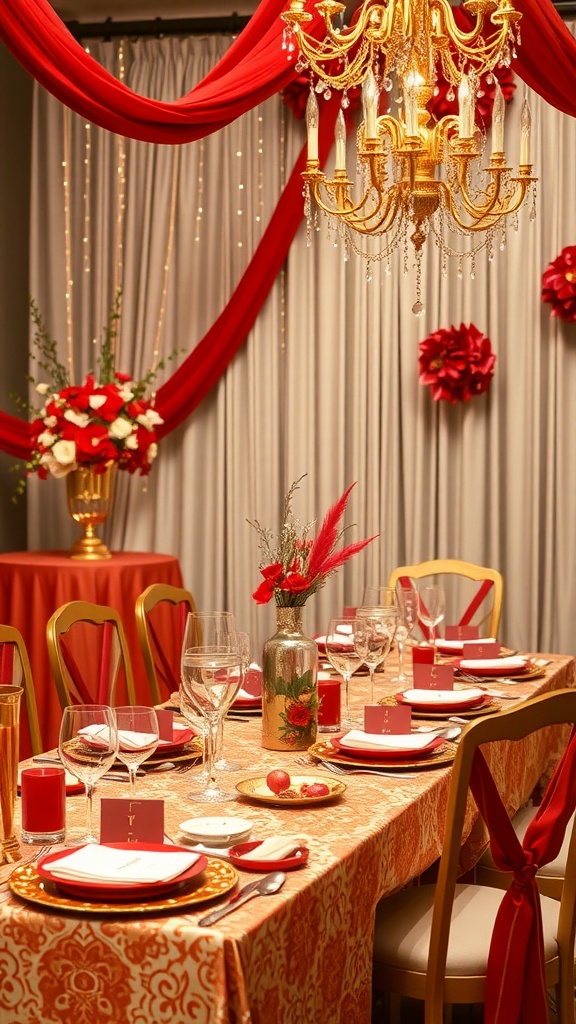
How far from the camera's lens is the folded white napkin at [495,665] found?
332 cm

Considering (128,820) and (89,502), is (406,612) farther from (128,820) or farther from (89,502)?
(89,502)

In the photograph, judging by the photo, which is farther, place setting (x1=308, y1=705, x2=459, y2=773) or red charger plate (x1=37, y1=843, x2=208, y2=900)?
place setting (x1=308, y1=705, x2=459, y2=773)

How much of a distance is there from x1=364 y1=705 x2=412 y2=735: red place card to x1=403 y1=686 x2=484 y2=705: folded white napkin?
30 cm

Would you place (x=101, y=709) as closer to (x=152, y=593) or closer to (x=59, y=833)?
(x=59, y=833)

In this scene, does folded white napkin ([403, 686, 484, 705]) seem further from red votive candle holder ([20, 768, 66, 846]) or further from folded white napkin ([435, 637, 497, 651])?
red votive candle holder ([20, 768, 66, 846])

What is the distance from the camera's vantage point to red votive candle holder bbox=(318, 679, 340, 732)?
272 cm

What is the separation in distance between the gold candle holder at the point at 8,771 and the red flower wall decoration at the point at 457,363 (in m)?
3.36

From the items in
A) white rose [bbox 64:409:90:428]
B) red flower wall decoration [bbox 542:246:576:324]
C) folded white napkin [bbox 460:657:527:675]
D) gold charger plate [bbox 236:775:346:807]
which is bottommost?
gold charger plate [bbox 236:775:346:807]

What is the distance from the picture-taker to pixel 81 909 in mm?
1593

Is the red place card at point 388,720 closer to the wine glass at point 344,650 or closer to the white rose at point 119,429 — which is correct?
the wine glass at point 344,650

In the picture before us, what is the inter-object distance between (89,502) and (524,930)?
305 cm

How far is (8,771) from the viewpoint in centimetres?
187

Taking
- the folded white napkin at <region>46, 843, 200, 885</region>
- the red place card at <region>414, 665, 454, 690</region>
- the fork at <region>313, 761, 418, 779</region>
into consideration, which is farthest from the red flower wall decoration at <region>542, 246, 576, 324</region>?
the folded white napkin at <region>46, 843, 200, 885</region>

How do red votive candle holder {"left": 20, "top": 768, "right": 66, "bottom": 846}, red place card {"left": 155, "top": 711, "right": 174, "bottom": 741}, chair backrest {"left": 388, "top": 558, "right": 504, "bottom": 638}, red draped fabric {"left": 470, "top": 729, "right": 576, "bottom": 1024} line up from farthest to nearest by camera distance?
chair backrest {"left": 388, "top": 558, "right": 504, "bottom": 638}, red place card {"left": 155, "top": 711, "right": 174, "bottom": 741}, red draped fabric {"left": 470, "top": 729, "right": 576, "bottom": 1024}, red votive candle holder {"left": 20, "top": 768, "right": 66, "bottom": 846}
